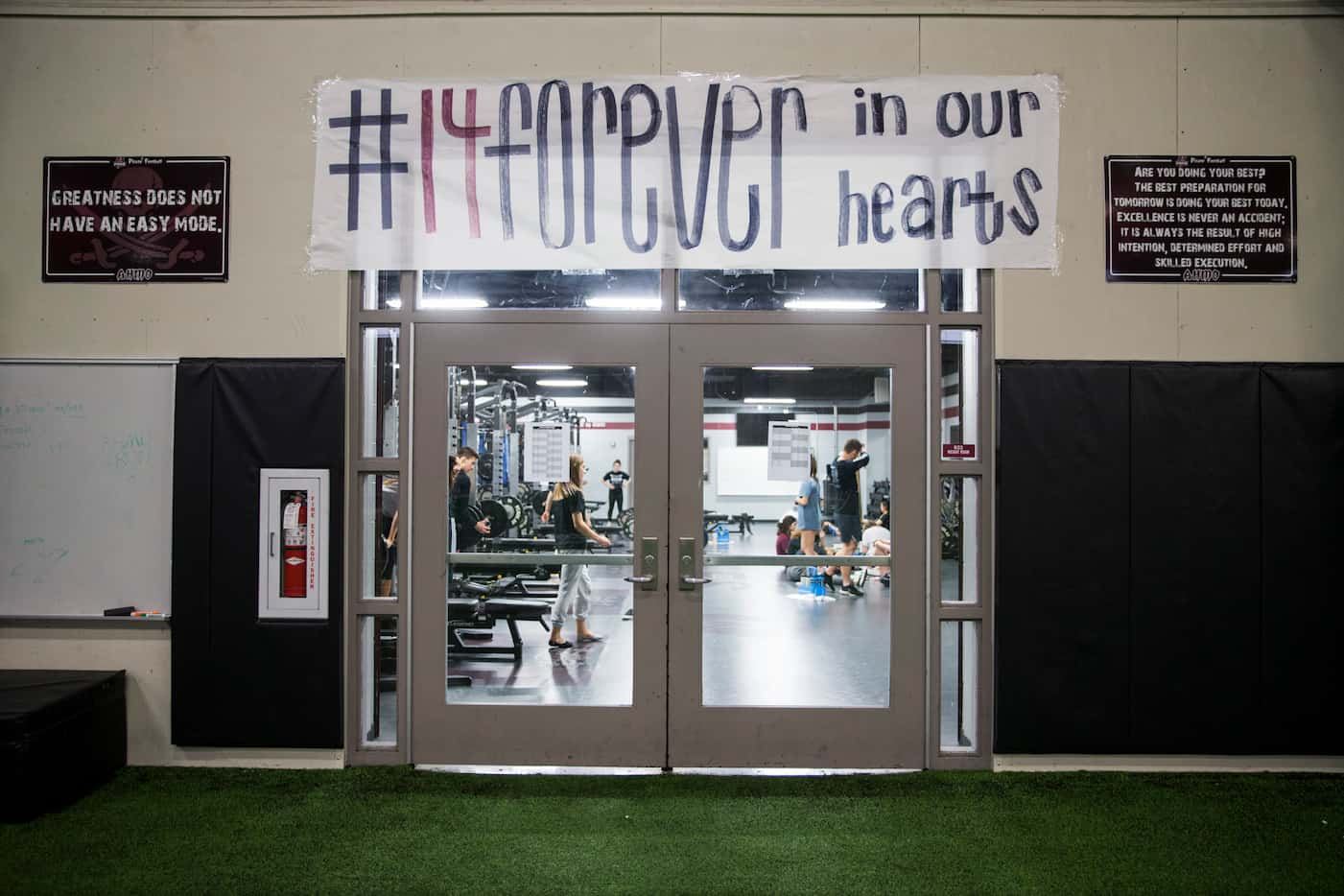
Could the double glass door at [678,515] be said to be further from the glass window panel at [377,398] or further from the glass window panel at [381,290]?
Result: the glass window panel at [381,290]

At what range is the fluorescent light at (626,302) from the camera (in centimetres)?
359

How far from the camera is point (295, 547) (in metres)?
3.53

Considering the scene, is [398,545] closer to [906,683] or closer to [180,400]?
[180,400]

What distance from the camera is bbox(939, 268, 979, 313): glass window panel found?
11.8 ft

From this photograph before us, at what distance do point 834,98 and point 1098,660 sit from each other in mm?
2669

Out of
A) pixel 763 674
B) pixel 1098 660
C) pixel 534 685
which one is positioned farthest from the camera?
→ pixel 763 674

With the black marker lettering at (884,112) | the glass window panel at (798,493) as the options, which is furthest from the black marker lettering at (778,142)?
the glass window panel at (798,493)

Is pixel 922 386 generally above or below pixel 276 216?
below

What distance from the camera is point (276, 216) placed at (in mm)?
3572

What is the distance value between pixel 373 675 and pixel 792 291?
2.53 metres

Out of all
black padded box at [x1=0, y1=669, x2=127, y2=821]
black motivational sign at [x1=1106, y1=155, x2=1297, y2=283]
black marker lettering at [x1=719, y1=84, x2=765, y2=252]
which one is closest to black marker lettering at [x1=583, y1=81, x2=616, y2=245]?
black marker lettering at [x1=719, y1=84, x2=765, y2=252]

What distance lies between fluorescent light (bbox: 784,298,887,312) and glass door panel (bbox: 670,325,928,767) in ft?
0.30

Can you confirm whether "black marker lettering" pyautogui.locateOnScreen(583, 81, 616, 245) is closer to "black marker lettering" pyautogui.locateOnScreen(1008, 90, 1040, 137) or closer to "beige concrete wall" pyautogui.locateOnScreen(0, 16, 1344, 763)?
"beige concrete wall" pyautogui.locateOnScreen(0, 16, 1344, 763)

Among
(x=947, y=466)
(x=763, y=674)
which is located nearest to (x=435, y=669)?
(x=763, y=674)
